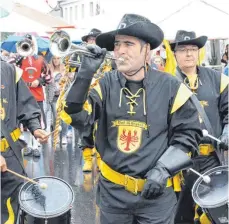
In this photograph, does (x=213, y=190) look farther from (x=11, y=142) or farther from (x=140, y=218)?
(x=11, y=142)

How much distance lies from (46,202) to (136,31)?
1.42 metres

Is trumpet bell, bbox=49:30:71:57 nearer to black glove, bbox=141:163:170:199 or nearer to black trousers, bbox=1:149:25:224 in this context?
black glove, bbox=141:163:170:199

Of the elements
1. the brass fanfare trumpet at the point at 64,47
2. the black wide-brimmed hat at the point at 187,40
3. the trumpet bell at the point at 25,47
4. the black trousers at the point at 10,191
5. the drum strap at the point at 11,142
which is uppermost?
the brass fanfare trumpet at the point at 64,47

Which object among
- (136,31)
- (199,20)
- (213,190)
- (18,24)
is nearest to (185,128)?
(213,190)

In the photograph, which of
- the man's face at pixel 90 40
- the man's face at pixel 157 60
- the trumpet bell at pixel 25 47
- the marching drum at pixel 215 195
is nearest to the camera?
the marching drum at pixel 215 195

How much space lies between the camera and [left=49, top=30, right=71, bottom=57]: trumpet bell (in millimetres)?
3176

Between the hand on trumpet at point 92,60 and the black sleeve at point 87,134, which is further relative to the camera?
the black sleeve at point 87,134

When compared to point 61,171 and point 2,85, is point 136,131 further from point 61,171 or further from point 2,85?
point 61,171

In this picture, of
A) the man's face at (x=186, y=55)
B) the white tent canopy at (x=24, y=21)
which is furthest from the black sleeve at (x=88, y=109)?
the white tent canopy at (x=24, y=21)

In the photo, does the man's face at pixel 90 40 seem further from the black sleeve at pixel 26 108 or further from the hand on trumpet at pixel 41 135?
the hand on trumpet at pixel 41 135

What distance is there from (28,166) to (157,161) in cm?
555

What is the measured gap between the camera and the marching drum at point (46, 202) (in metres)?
3.82

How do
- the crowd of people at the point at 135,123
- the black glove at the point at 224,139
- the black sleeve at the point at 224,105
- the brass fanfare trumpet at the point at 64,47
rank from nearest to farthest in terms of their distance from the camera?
the brass fanfare trumpet at the point at 64,47 → the crowd of people at the point at 135,123 → the black glove at the point at 224,139 → the black sleeve at the point at 224,105

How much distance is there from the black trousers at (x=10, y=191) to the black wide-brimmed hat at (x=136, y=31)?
4.18 ft
